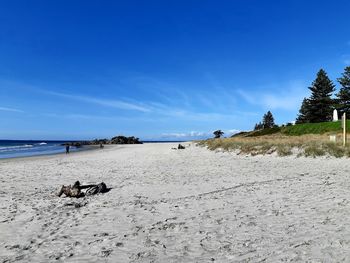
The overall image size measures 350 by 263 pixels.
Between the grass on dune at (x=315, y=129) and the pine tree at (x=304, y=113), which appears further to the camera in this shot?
the pine tree at (x=304, y=113)

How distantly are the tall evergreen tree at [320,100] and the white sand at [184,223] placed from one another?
6429cm

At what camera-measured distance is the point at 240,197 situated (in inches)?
348

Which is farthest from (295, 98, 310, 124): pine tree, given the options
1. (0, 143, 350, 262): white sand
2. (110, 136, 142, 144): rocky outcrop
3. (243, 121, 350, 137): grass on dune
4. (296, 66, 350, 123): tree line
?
(0, 143, 350, 262): white sand

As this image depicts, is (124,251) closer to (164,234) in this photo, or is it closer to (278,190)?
(164,234)

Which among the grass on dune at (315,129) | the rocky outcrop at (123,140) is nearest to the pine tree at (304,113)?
the grass on dune at (315,129)

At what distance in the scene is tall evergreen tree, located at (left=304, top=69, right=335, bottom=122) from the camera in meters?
69.3

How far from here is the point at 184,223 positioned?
21.0ft

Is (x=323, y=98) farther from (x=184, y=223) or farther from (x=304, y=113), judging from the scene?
(x=184, y=223)

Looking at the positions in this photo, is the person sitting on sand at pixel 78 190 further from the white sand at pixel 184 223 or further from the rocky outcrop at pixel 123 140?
the rocky outcrop at pixel 123 140

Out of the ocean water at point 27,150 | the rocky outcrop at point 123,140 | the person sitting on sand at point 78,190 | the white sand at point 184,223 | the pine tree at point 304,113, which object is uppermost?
the pine tree at point 304,113

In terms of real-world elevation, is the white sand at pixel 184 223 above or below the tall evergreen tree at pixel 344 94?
below

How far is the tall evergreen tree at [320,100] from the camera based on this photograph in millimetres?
69262

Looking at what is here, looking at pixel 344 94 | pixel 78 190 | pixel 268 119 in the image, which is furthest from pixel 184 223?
pixel 268 119

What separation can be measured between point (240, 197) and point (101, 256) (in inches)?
201
